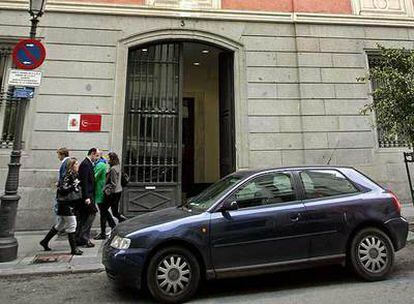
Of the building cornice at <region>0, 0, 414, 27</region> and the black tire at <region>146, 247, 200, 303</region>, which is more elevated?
the building cornice at <region>0, 0, 414, 27</region>

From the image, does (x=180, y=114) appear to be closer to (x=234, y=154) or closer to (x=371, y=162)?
(x=234, y=154)

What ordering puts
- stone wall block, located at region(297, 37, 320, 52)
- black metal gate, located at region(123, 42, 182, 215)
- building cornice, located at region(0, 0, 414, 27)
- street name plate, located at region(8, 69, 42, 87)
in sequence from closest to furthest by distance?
street name plate, located at region(8, 69, 42, 87) < building cornice, located at region(0, 0, 414, 27) < black metal gate, located at region(123, 42, 182, 215) < stone wall block, located at region(297, 37, 320, 52)

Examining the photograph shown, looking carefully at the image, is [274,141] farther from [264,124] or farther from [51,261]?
[51,261]

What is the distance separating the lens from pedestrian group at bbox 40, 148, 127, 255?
23.0 ft

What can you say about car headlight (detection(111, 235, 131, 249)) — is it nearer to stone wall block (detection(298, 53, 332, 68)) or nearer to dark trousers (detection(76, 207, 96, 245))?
dark trousers (detection(76, 207, 96, 245))

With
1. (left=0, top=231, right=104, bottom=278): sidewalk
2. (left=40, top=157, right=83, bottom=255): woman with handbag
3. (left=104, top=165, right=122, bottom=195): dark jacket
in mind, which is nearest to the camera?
(left=0, top=231, right=104, bottom=278): sidewalk

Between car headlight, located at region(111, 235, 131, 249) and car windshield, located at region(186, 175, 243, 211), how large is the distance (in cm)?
106

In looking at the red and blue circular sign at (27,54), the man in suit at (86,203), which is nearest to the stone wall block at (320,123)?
the man in suit at (86,203)

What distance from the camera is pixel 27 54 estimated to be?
7.16m

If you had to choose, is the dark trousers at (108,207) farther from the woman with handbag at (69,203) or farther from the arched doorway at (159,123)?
the arched doorway at (159,123)

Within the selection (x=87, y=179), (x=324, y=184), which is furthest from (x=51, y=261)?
(x=324, y=184)

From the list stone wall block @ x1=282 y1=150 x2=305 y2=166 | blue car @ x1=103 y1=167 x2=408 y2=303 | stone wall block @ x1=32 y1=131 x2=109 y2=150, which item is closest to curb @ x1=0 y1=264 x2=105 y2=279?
blue car @ x1=103 y1=167 x2=408 y2=303

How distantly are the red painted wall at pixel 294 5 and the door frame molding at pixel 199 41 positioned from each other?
1117 millimetres

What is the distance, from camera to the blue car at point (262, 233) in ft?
15.5
